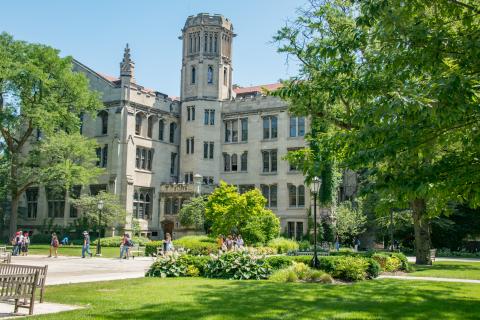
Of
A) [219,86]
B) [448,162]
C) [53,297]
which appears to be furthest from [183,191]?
[448,162]

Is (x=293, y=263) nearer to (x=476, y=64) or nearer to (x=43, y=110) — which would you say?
(x=476, y=64)

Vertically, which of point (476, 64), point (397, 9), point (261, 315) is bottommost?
point (261, 315)

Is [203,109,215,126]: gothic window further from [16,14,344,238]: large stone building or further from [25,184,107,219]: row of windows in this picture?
[25,184,107,219]: row of windows

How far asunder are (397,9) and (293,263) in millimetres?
11935

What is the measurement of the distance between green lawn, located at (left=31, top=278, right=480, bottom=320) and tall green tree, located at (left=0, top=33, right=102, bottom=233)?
2980cm

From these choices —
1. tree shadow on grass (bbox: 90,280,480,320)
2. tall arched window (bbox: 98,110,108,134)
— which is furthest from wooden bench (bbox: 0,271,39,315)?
tall arched window (bbox: 98,110,108,134)

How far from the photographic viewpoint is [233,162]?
56375mm

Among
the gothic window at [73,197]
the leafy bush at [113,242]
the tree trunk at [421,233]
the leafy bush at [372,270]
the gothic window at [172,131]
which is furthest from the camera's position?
the gothic window at [172,131]

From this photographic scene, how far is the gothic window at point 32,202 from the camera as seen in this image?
5681 centimetres

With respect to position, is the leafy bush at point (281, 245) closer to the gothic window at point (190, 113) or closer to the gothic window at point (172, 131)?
the gothic window at point (190, 113)

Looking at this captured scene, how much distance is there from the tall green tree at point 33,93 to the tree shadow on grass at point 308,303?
3161 cm

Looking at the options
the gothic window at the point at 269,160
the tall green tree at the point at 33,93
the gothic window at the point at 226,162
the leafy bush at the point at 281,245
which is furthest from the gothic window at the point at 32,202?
the leafy bush at the point at 281,245

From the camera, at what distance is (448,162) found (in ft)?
36.4

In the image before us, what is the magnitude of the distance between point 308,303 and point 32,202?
166ft
